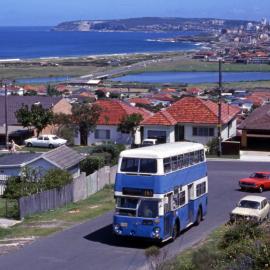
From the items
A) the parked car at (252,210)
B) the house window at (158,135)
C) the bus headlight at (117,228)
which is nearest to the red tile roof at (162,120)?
the house window at (158,135)

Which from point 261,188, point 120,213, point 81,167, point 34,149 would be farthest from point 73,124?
point 120,213

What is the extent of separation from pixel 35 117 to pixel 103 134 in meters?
5.66

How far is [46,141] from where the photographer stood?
198 ft

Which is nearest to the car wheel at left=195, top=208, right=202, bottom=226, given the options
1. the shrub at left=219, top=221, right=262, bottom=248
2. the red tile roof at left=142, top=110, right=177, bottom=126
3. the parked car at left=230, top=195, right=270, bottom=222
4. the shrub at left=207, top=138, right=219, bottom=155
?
the parked car at left=230, top=195, right=270, bottom=222

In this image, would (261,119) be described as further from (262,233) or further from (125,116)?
(262,233)

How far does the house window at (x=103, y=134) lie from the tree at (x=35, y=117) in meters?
4.10

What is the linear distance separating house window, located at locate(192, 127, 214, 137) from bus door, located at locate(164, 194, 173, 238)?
3398cm

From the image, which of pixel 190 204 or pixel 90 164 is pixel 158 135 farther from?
pixel 190 204

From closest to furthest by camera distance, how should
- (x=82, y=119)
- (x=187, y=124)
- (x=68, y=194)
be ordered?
1. (x=68, y=194)
2. (x=187, y=124)
3. (x=82, y=119)

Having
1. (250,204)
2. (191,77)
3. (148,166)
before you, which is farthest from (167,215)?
(191,77)

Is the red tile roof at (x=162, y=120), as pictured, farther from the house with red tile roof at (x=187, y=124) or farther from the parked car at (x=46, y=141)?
the parked car at (x=46, y=141)

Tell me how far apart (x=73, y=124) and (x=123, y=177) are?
37976 mm

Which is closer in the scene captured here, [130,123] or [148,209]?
[148,209]

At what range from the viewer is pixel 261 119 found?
2260 inches
